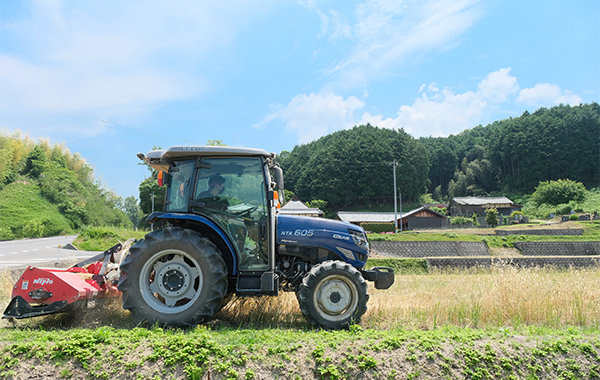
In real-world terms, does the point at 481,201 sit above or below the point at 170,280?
above

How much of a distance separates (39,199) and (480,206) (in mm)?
68159

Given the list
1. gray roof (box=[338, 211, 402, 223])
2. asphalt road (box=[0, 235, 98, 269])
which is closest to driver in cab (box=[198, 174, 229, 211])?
asphalt road (box=[0, 235, 98, 269])

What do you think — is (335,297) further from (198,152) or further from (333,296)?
(198,152)

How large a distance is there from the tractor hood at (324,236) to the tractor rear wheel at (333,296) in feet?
1.54

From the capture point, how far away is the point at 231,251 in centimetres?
498

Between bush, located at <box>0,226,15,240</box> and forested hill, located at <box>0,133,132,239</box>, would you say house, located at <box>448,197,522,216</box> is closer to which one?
forested hill, located at <box>0,133,132,239</box>

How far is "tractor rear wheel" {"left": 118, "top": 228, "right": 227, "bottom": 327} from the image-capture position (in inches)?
183

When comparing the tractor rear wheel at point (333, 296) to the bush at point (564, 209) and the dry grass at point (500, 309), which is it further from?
the bush at point (564, 209)

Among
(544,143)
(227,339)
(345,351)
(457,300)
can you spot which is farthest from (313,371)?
(544,143)

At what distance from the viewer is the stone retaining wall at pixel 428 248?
1112 inches

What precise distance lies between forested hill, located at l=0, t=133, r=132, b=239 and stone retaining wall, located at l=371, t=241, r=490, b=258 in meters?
30.5

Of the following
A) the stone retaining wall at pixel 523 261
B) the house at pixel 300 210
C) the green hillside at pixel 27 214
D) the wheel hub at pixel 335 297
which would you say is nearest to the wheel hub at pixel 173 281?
the wheel hub at pixel 335 297

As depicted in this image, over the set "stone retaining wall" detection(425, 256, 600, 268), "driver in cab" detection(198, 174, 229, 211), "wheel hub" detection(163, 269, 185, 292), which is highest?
"driver in cab" detection(198, 174, 229, 211)

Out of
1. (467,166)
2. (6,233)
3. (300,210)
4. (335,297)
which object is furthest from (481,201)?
(335,297)
